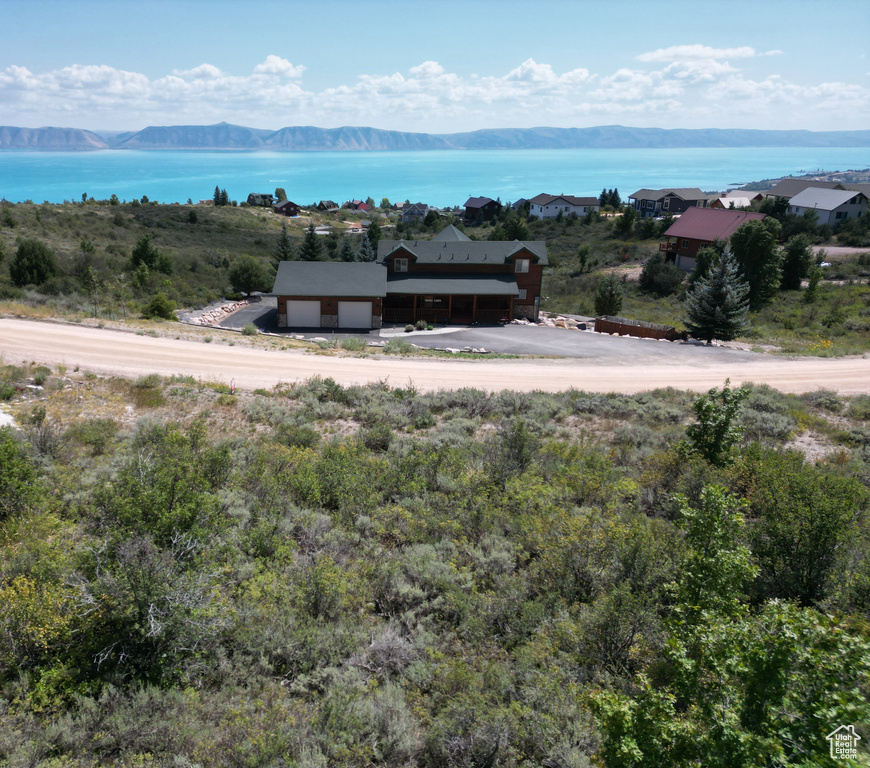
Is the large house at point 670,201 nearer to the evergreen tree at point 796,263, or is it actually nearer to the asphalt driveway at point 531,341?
the evergreen tree at point 796,263

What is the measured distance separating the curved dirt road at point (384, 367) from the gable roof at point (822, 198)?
239 feet

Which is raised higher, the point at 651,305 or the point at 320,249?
the point at 320,249

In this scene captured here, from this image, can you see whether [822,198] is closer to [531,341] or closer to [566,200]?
[566,200]

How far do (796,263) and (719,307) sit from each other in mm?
25610

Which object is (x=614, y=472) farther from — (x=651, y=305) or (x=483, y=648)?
(x=651, y=305)

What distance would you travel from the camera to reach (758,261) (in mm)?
49719

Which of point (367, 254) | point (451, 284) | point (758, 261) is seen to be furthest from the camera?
point (367, 254)

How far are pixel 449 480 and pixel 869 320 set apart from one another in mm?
40440

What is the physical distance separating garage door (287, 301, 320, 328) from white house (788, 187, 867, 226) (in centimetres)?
7975

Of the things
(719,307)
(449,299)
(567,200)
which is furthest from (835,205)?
(449,299)

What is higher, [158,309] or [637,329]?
[158,309]

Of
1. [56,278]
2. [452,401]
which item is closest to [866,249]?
[452,401]

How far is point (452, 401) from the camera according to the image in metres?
19.2

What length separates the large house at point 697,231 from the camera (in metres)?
62.3
